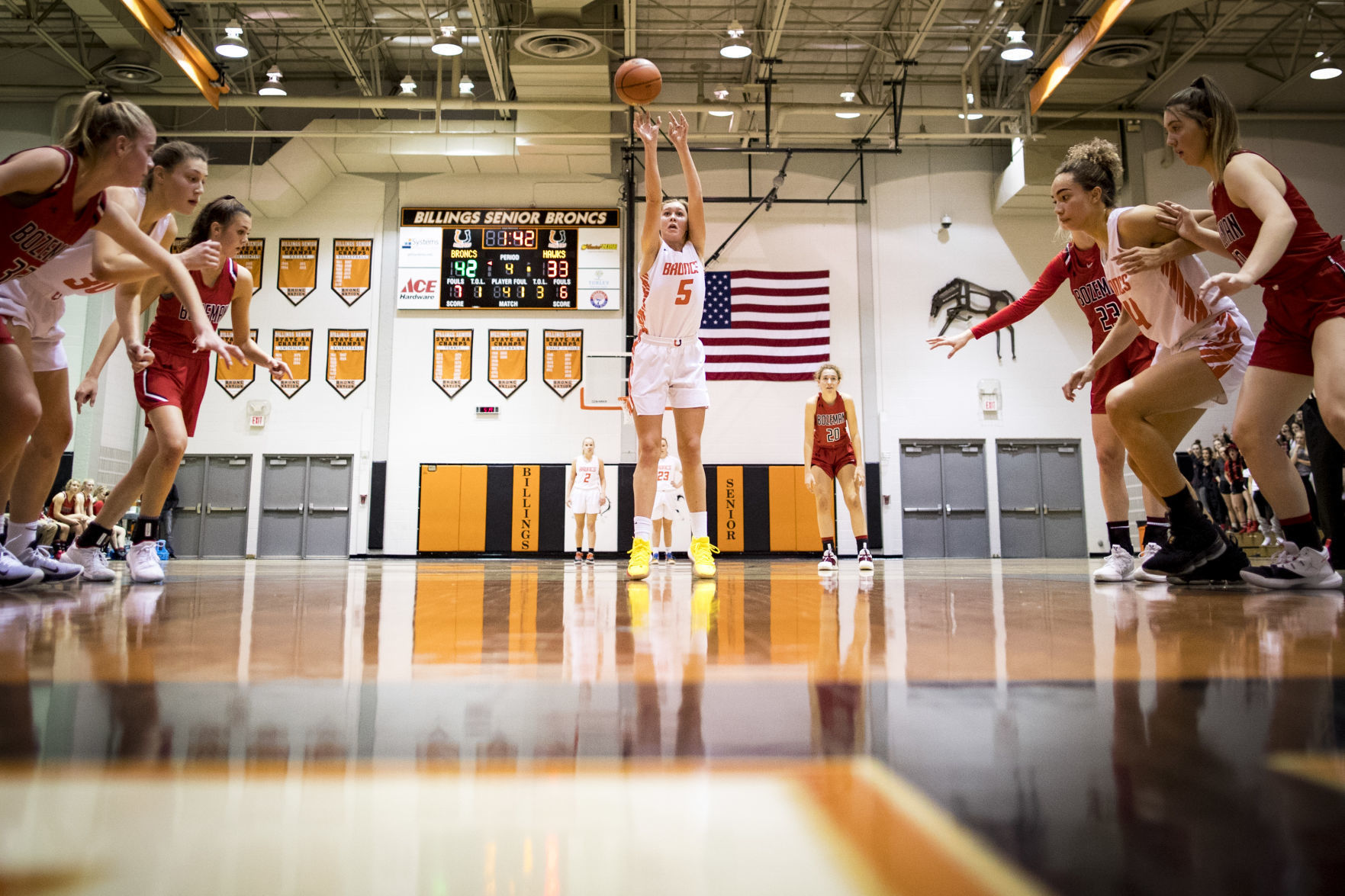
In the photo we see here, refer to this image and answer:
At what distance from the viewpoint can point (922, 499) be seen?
1342 centimetres

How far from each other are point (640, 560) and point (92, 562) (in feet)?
6.65

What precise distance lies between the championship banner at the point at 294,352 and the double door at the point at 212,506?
1307 millimetres

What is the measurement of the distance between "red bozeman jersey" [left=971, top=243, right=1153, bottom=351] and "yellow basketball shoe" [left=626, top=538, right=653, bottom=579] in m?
1.66

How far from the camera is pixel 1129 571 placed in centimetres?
325

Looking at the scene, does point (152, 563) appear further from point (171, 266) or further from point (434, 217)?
point (434, 217)

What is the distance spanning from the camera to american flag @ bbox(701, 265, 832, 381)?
1331 cm

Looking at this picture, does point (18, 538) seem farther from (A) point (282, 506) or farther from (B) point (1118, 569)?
(A) point (282, 506)

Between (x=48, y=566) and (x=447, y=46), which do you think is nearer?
(x=48, y=566)

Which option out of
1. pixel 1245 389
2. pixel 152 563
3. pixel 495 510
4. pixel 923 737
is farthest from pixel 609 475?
pixel 923 737

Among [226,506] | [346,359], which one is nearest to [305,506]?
[226,506]

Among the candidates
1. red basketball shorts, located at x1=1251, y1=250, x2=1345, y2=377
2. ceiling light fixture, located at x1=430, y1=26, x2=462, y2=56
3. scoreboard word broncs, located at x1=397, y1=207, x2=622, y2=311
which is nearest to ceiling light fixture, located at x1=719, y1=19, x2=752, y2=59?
ceiling light fixture, located at x1=430, y1=26, x2=462, y2=56

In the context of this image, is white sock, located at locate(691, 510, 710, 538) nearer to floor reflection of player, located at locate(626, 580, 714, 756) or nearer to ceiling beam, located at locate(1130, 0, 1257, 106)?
floor reflection of player, located at locate(626, 580, 714, 756)

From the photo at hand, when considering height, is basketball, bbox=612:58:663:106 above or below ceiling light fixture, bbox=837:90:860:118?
below

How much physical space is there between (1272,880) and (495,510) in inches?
519
